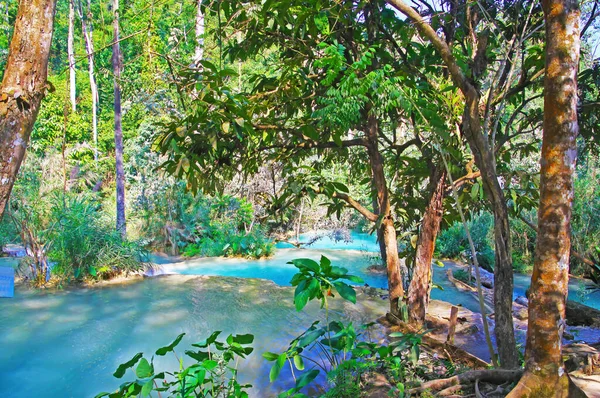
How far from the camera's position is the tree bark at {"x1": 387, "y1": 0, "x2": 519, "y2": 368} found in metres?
2.59

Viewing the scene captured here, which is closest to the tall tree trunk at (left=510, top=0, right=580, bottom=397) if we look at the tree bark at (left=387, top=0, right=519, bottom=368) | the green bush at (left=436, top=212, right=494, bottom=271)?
the tree bark at (left=387, top=0, right=519, bottom=368)

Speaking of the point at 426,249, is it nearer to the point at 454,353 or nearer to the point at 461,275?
the point at 454,353

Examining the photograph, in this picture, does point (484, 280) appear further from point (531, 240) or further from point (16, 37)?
point (16, 37)

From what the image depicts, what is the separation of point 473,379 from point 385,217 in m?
2.28

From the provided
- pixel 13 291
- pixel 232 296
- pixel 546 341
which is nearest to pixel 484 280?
pixel 232 296

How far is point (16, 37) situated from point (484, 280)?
849 centimetres

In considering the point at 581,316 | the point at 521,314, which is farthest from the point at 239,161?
the point at 581,316

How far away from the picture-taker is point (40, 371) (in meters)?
4.30

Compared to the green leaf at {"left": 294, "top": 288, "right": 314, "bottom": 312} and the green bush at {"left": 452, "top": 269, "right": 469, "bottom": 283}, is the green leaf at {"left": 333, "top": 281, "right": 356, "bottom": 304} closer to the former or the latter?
the green leaf at {"left": 294, "top": 288, "right": 314, "bottom": 312}

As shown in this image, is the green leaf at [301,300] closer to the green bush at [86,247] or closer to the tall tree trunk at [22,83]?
the tall tree trunk at [22,83]

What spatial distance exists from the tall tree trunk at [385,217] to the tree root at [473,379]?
6.46ft

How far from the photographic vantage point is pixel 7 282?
25.1ft

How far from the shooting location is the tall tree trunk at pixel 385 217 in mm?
4551

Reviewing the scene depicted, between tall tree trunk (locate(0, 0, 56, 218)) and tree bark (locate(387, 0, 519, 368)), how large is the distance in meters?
1.81
